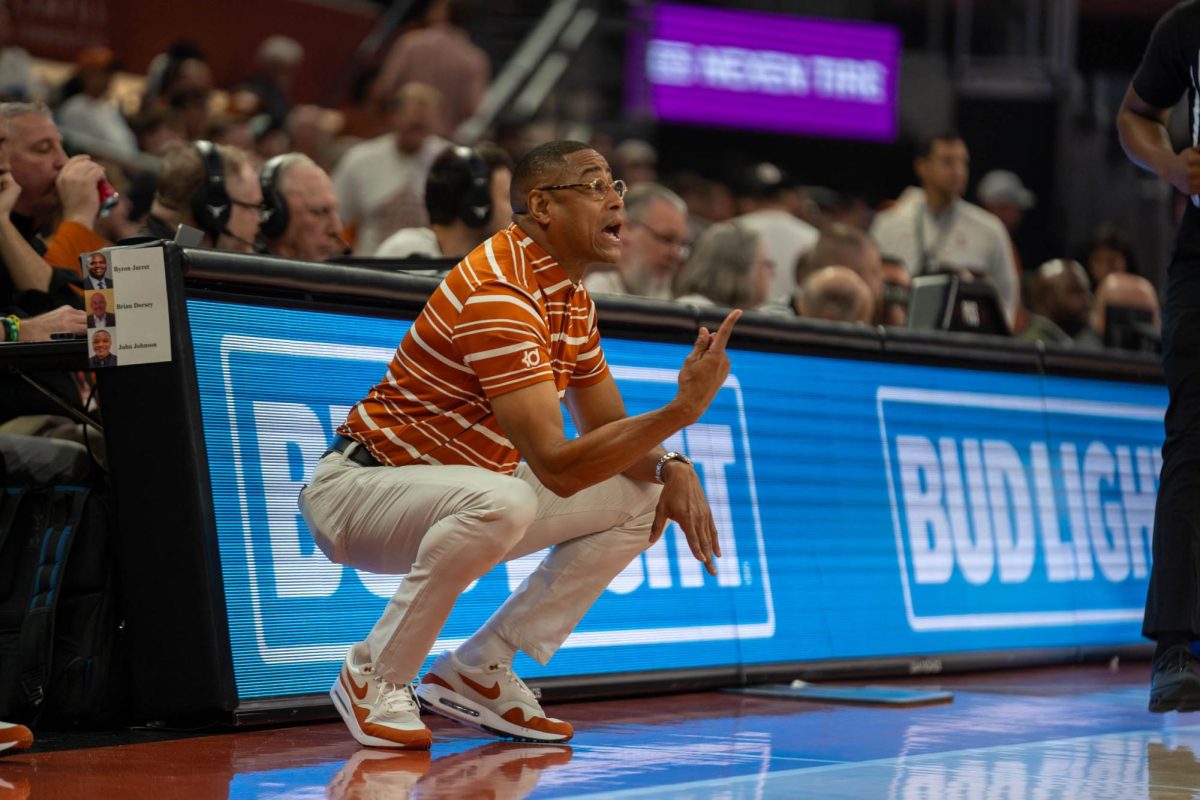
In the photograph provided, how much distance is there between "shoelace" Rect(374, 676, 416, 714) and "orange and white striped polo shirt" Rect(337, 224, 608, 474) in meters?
0.52

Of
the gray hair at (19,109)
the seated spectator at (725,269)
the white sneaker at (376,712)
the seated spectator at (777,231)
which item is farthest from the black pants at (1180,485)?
Answer: the seated spectator at (777,231)

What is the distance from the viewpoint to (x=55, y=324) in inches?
178

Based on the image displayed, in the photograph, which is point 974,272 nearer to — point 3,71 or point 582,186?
point 582,186

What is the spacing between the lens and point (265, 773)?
3635mm

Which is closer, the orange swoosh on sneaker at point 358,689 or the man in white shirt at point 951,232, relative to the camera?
the orange swoosh on sneaker at point 358,689

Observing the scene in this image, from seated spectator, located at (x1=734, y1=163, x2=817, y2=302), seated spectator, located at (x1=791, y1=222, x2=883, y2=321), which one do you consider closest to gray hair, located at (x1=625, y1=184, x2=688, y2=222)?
seated spectator, located at (x1=791, y1=222, x2=883, y2=321)

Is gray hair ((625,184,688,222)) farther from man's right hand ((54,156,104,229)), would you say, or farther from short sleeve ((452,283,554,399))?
short sleeve ((452,283,554,399))

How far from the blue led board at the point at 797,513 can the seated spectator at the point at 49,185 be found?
1.17 metres

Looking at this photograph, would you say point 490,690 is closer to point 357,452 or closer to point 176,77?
point 357,452

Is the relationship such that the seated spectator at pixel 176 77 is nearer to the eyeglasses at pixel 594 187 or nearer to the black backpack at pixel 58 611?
the black backpack at pixel 58 611

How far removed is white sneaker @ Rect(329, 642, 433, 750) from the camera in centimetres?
398

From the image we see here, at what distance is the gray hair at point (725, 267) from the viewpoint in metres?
7.13

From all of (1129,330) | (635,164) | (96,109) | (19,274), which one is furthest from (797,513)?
(96,109)

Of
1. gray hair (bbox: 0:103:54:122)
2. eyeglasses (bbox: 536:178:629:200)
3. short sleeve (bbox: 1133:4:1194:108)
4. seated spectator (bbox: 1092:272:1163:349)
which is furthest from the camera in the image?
seated spectator (bbox: 1092:272:1163:349)
